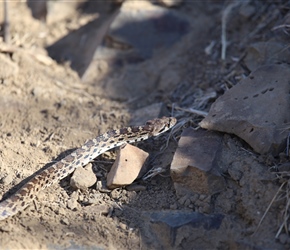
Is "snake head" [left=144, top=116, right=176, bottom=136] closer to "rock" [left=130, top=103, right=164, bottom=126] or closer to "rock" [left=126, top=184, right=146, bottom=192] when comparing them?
"rock" [left=130, top=103, right=164, bottom=126]

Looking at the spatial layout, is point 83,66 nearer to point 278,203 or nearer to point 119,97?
point 119,97

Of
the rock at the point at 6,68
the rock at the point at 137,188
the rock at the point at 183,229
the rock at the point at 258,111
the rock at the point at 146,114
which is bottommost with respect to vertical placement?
the rock at the point at 183,229

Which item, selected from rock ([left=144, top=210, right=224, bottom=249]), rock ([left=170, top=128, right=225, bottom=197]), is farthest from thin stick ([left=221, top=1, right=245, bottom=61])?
rock ([left=144, top=210, right=224, bottom=249])

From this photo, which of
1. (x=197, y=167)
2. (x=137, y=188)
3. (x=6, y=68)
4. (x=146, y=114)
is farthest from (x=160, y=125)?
(x=6, y=68)

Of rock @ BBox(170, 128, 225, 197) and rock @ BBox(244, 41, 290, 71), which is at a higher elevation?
rock @ BBox(244, 41, 290, 71)

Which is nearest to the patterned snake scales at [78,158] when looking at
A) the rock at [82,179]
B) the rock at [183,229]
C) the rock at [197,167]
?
the rock at [82,179]

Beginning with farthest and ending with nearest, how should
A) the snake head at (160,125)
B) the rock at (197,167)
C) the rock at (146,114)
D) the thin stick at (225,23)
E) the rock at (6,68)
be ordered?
the thin stick at (225,23) < the rock at (6,68) < the rock at (146,114) < the snake head at (160,125) < the rock at (197,167)

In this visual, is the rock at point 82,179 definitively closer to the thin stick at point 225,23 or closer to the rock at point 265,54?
the rock at point 265,54
